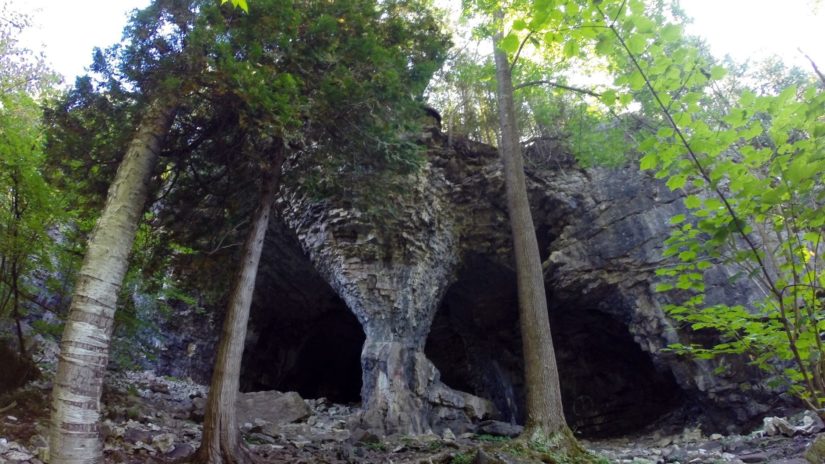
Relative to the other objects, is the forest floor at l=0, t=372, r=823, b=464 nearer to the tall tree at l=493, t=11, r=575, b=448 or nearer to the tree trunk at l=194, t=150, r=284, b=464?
the tree trunk at l=194, t=150, r=284, b=464

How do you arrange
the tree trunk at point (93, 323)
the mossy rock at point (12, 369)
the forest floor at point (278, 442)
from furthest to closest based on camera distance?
the mossy rock at point (12, 369)
the forest floor at point (278, 442)
the tree trunk at point (93, 323)

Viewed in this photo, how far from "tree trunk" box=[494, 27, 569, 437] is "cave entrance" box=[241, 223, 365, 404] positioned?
640 centimetres

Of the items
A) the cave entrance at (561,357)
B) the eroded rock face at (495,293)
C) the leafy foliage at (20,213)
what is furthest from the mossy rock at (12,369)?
the cave entrance at (561,357)

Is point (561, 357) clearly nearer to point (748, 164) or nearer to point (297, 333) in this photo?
point (297, 333)

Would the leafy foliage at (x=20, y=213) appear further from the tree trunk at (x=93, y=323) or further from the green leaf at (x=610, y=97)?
the green leaf at (x=610, y=97)

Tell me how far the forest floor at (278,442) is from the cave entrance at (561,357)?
513 centimetres

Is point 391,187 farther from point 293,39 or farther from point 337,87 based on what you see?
point 293,39

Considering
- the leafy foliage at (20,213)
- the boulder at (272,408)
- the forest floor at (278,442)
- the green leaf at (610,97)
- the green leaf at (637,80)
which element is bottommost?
the forest floor at (278,442)

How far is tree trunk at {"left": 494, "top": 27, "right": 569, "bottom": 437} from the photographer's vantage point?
20.8ft

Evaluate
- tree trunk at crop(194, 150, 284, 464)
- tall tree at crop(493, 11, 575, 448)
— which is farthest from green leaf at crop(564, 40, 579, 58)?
tree trunk at crop(194, 150, 284, 464)

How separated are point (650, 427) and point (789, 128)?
12.9 meters

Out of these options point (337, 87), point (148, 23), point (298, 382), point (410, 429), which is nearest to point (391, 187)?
point (337, 87)

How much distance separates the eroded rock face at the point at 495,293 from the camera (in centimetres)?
1046

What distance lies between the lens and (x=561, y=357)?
1476cm
